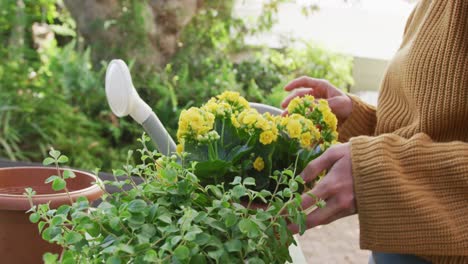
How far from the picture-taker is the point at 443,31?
112 centimetres

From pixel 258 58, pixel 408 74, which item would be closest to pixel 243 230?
pixel 408 74

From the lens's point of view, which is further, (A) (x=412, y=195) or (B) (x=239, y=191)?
(A) (x=412, y=195)

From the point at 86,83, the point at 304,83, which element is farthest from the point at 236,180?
the point at 86,83

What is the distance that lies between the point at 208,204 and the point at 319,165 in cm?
19

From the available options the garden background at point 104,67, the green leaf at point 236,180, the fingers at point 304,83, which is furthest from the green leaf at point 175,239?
the garden background at point 104,67

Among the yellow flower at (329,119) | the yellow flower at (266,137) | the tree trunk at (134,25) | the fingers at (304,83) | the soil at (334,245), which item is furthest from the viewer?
the tree trunk at (134,25)

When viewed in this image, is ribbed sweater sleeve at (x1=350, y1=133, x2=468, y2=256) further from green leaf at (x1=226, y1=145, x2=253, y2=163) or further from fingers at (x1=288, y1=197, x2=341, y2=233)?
green leaf at (x1=226, y1=145, x2=253, y2=163)

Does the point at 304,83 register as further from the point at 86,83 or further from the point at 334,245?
the point at 86,83

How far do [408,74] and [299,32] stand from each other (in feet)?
20.2

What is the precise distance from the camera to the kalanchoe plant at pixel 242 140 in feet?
2.75

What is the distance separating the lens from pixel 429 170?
3.29 feet

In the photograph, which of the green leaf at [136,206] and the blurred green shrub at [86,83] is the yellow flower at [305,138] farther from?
the blurred green shrub at [86,83]

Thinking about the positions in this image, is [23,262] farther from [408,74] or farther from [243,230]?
[408,74]

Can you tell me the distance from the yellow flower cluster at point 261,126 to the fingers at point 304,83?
496 millimetres
